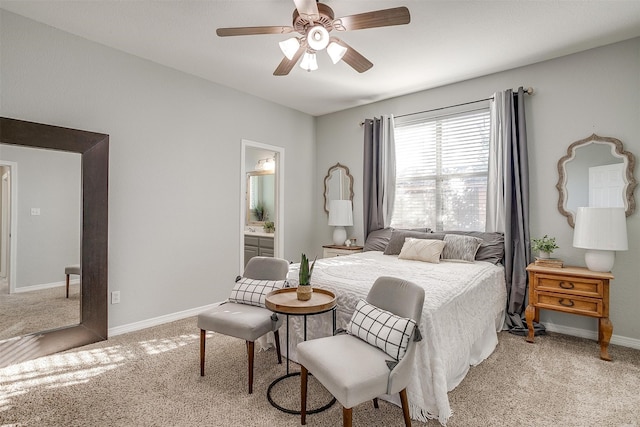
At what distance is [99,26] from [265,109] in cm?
215

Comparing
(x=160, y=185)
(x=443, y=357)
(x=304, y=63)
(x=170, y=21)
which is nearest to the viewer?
(x=443, y=357)

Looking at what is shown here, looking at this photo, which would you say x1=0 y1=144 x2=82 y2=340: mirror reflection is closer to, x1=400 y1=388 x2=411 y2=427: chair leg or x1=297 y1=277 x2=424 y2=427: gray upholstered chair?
x1=297 y1=277 x2=424 y2=427: gray upholstered chair

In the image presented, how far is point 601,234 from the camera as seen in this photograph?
271 centimetres

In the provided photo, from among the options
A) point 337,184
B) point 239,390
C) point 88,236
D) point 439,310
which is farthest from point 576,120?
point 88,236

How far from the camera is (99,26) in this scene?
9.07 feet

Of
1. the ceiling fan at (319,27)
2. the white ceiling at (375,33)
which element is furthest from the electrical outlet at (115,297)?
the ceiling fan at (319,27)

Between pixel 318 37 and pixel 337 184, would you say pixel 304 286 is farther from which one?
pixel 337 184

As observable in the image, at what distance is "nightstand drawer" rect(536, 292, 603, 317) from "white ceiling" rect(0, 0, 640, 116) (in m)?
2.32

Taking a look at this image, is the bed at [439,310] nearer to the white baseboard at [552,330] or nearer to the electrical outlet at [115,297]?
the white baseboard at [552,330]

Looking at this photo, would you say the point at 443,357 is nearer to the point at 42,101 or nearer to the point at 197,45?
the point at 197,45

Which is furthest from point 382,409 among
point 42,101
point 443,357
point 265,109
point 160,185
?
point 265,109

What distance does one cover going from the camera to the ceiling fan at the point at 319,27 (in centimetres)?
195

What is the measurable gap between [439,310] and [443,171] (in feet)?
8.17

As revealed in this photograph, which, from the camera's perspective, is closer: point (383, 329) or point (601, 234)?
point (383, 329)
